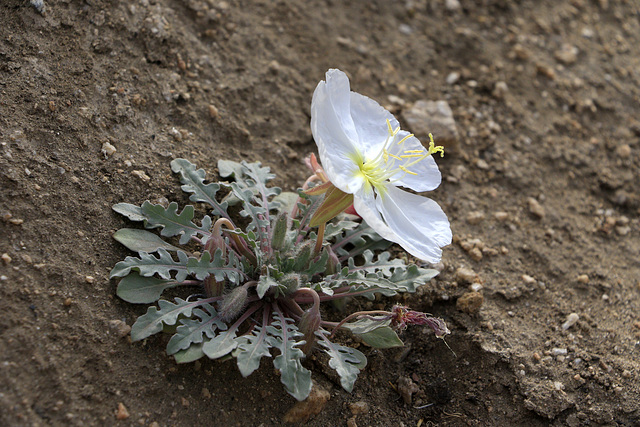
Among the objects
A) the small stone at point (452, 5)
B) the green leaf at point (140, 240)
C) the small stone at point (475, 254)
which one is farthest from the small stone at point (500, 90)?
the green leaf at point (140, 240)

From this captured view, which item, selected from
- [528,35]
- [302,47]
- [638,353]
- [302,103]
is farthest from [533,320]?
[528,35]

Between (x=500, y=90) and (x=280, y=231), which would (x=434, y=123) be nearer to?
(x=500, y=90)

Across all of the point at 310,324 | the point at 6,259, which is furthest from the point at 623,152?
the point at 6,259

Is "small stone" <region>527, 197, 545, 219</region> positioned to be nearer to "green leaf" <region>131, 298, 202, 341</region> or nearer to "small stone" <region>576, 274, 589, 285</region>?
"small stone" <region>576, 274, 589, 285</region>

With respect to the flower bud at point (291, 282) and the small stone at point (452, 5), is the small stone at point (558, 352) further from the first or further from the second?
the small stone at point (452, 5)

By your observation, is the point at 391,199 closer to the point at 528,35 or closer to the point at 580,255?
the point at 580,255

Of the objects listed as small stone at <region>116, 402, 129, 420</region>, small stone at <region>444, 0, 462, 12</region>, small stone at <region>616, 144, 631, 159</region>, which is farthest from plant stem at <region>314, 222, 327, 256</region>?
small stone at <region>444, 0, 462, 12</region>
